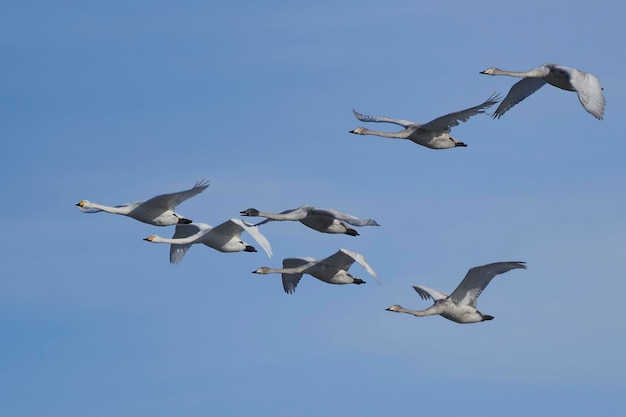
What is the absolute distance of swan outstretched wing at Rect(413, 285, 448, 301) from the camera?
155 ft

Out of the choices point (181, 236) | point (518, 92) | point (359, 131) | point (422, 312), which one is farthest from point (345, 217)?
point (181, 236)

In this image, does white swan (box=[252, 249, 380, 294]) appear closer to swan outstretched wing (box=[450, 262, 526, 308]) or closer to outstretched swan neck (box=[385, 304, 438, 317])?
outstretched swan neck (box=[385, 304, 438, 317])

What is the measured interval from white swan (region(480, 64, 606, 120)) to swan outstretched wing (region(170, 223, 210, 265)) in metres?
9.37

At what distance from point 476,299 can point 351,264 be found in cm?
387

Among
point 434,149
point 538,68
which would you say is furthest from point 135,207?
point 538,68

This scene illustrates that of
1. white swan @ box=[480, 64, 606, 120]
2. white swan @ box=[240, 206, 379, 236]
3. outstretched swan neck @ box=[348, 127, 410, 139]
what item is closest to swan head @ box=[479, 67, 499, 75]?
white swan @ box=[480, 64, 606, 120]

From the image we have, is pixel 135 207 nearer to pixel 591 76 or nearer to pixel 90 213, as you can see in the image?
pixel 90 213

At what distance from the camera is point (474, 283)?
4631cm

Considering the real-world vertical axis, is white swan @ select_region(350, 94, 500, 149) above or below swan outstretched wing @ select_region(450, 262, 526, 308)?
above

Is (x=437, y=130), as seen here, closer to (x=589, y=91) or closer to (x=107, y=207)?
(x=589, y=91)

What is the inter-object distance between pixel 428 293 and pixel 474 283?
1717 millimetres

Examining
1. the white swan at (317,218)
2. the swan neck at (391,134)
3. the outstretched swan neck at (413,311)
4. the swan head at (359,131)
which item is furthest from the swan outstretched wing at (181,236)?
the outstretched swan neck at (413,311)

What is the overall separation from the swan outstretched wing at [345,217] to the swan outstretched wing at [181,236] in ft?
18.5

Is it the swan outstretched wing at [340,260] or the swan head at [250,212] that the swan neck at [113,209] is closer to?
the swan head at [250,212]
